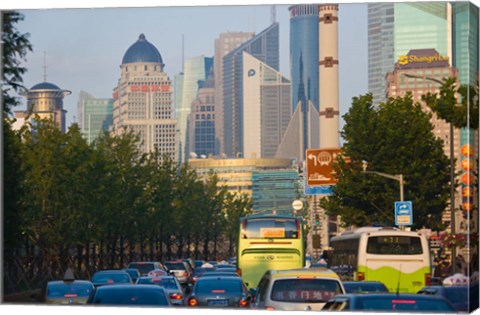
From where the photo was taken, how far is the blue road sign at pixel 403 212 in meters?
58.6

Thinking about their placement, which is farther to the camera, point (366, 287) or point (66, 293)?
point (66, 293)

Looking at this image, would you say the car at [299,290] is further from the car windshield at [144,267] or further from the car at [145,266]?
the car windshield at [144,267]

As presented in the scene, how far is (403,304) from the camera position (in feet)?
66.4

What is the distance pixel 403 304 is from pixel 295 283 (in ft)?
24.6

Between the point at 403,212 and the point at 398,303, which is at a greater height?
the point at 403,212

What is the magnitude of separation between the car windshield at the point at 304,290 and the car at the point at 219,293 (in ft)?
18.2

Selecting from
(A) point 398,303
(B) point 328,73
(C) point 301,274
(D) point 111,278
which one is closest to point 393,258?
(D) point 111,278

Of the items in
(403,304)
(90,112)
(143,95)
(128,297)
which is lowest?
(128,297)

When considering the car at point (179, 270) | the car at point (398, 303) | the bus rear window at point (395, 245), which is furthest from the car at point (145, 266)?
the car at point (398, 303)

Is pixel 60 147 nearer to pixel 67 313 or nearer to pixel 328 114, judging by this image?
pixel 67 313

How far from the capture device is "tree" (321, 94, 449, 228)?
70812mm

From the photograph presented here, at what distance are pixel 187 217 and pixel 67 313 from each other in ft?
258

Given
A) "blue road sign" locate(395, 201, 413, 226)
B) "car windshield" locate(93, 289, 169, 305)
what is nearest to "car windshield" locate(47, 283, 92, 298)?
"car windshield" locate(93, 289, 169, 305)

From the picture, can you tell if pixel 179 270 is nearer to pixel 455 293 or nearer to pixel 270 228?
pixel 270 228
